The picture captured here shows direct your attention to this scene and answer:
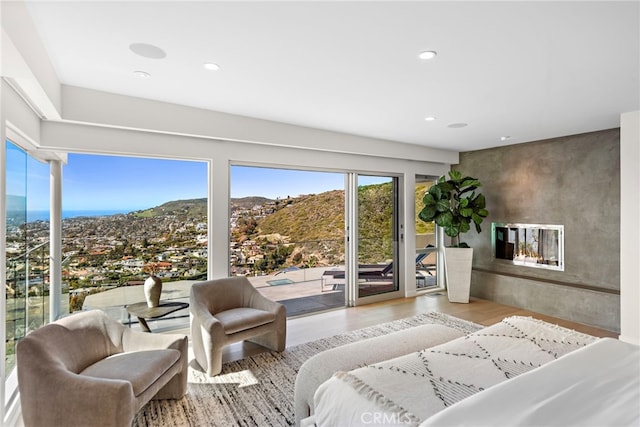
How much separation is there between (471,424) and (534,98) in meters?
3.02

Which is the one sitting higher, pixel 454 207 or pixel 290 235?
pixel 454 207

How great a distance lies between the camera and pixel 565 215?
4.81 metres

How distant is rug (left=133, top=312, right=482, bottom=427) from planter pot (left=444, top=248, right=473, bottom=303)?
2.90 m

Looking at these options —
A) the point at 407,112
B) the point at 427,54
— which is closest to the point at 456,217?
the point at 407,112

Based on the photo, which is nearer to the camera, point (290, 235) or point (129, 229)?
point (129, 229)

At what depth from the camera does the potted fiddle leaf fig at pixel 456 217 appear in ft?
17.9

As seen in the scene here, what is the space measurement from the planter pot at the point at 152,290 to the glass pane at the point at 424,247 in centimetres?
414

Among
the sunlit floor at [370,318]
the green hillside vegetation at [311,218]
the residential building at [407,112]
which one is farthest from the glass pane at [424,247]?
the green hillside vegetation at [311,218]

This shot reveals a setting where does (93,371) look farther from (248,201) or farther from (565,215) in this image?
(565,215)

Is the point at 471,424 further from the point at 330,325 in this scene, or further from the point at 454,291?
the point at 454,291

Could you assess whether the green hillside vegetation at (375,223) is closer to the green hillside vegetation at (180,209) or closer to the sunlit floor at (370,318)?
the sunlit floor at (370,318)

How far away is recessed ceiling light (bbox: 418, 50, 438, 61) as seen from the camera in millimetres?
2291

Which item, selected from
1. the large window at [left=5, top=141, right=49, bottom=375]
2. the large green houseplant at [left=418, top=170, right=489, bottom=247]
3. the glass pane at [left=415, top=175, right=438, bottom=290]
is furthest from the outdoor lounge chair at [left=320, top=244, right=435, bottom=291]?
the large window at [left=5, top=141, right=49, bottom=375]

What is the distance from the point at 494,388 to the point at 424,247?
4.71 m
